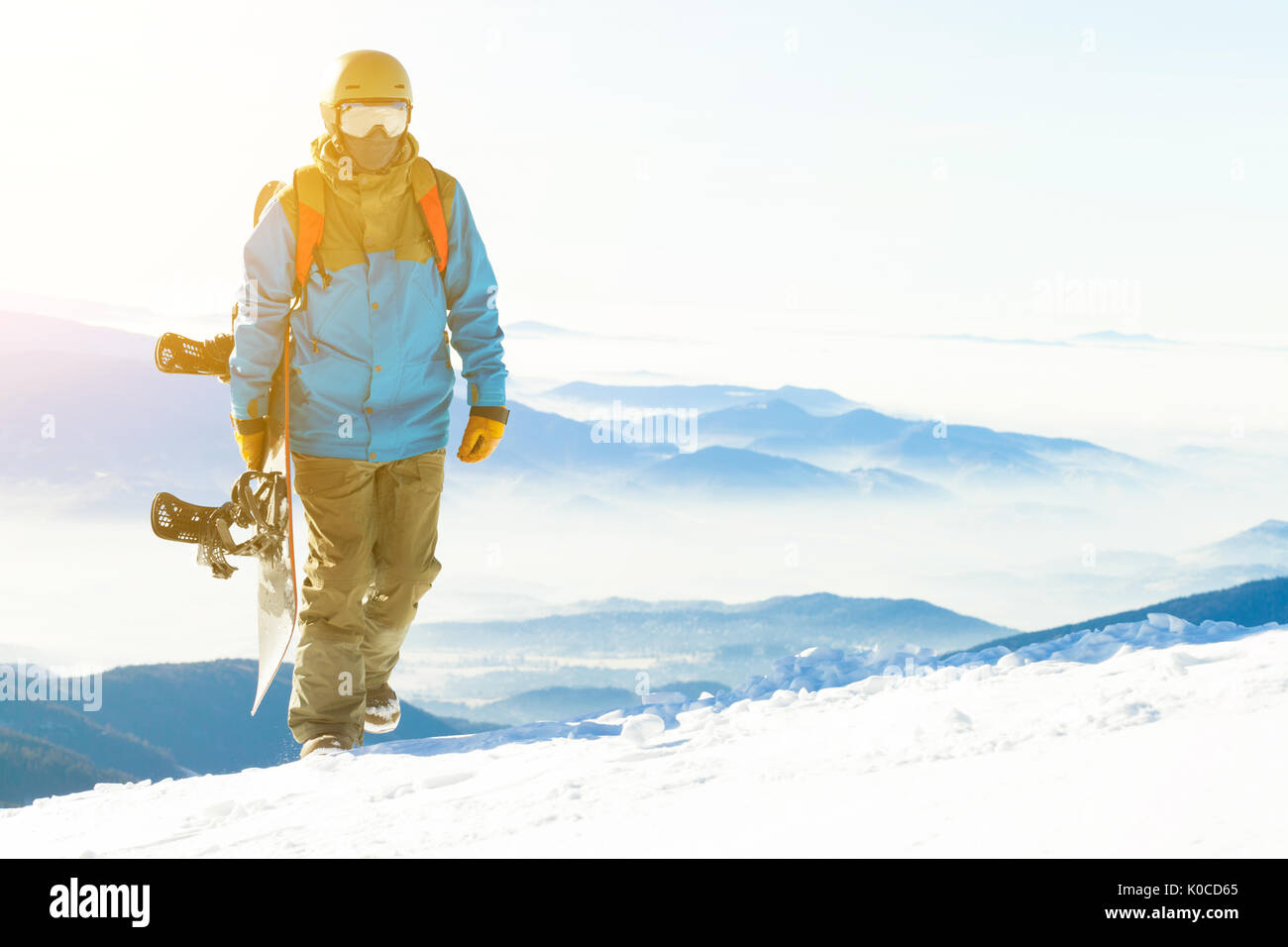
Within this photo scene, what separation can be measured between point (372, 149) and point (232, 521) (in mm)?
1599

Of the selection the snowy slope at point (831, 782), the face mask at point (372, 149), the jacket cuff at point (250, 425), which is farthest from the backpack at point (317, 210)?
the snowy slope at point (831, 782)

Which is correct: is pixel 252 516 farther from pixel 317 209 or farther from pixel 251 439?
pixel 317 209

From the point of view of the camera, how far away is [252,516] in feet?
16.0

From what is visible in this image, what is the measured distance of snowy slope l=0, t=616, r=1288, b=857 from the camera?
3078 mm

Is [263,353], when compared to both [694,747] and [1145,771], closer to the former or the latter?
[694,747]

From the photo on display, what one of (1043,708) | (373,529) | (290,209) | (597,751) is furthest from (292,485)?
(1043,708)

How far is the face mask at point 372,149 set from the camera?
4.61 m

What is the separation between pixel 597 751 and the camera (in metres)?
4.27

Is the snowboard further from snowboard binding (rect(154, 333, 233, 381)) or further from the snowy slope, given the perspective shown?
the snowy slope

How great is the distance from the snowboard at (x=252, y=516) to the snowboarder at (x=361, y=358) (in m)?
0.08

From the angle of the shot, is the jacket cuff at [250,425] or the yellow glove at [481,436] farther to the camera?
the yellow glove at [481,436]

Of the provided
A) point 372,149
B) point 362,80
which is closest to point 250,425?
point 372,149

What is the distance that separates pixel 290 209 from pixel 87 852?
238 centimetres

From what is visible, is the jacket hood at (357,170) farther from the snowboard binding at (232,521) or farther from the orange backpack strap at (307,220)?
the snowboard binding at (232,521)
